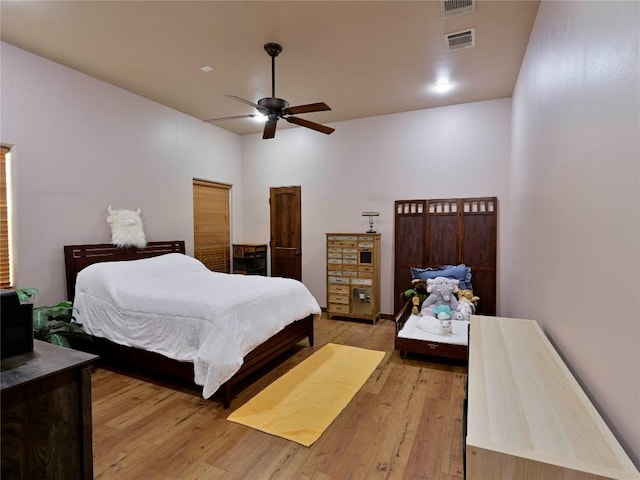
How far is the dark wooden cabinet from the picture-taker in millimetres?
5668

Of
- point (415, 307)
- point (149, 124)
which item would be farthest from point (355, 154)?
point (149, 124)

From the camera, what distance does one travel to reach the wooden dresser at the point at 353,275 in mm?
4859

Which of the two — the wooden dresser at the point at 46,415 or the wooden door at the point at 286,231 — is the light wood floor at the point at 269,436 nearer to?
the wooden dresser at the point at 46,415

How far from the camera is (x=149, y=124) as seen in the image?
14.3 feet

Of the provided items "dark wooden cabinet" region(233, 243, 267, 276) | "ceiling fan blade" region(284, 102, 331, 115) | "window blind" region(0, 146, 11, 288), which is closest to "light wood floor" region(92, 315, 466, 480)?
"window blind" region(0, 146, 11, 288)

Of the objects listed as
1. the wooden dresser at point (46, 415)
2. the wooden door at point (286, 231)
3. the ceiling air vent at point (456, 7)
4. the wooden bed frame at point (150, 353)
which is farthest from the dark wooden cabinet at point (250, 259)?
the wooden dresser at point (46, 415)

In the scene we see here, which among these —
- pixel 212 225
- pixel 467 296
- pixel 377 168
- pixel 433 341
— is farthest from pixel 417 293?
pixel 212 225

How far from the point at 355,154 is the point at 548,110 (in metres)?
3.31

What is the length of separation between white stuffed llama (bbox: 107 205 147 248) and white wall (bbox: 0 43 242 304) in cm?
10

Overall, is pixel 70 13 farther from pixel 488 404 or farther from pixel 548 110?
pixel 488 404

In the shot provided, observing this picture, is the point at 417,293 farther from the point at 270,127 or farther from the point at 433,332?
the point at 270,127

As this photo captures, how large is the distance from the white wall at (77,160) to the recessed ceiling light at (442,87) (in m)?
3.50

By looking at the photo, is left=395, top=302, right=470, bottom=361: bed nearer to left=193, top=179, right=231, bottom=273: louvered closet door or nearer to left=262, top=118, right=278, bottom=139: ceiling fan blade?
left=262, top=118, right=278, bottom=139: ceiling fan blade

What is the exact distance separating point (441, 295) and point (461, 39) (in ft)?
8.95
